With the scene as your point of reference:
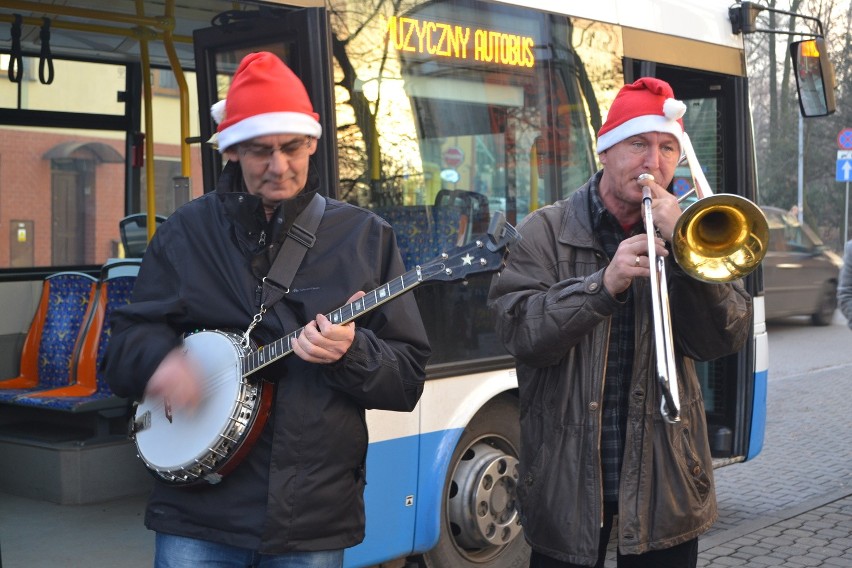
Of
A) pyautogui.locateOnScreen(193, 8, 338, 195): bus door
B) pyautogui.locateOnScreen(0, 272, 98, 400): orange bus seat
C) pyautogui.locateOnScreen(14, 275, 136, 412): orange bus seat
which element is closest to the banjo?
pyautogui.locateOnScreen(193, 8, 338, 195): bus door

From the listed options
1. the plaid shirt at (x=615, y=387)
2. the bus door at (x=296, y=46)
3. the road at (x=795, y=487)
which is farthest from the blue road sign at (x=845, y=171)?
the plaid shirt at (x=615, y=387)

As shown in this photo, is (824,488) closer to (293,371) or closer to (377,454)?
(377,454)

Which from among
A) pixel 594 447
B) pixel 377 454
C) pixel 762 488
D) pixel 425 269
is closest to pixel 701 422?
pixel 594 447

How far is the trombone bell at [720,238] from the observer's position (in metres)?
2.86

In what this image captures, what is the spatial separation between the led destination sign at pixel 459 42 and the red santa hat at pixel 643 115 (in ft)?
5.05

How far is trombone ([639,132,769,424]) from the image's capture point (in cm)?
279

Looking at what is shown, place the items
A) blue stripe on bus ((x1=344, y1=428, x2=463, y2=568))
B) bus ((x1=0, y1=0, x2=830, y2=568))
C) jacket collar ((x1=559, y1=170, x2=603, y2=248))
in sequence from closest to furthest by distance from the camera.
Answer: jacket collar ((x1=559, y1=170, x2=603, y2=248))
blue stripe on bus ((x1=344, y1=428, x2=463, y2=568))
bus ((x1=0, y1=0, x2=830, y2=568))

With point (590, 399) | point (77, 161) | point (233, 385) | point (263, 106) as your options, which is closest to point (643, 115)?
point (590, 399)

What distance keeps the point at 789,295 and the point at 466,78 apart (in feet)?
43.8

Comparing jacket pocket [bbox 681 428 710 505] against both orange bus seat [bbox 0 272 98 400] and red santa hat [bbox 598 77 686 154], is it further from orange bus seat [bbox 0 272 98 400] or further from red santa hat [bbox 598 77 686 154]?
orange bus seat [bbox 0 272 98 400]

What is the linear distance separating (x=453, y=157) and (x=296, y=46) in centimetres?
86

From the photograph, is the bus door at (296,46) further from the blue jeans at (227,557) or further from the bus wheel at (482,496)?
the blue jeans at (227,557)

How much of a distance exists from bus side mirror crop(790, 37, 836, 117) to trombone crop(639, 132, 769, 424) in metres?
4.03

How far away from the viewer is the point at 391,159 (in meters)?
4.57
